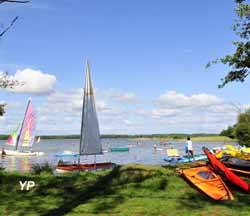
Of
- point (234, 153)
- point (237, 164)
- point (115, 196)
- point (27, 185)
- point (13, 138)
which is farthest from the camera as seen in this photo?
point (13, 138)

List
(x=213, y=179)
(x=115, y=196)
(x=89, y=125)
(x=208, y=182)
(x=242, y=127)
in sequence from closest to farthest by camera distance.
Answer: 1. (x=115, y=196)
2. (x=208, y=182)
3. (x=213, y=179)
4. (x=89, y=125)
5. (x=242, y=127)

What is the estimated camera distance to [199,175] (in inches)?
453

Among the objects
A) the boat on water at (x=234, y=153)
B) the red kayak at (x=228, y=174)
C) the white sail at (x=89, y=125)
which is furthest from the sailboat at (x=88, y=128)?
the red kayak at (x=228, y=174)

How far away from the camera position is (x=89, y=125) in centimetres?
2466

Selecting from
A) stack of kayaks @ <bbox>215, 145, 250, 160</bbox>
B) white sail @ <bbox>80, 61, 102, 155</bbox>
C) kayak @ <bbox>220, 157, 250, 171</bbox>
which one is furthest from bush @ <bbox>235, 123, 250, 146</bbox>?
kayak @ <bbox>220, 157, 250, 171</bbox>

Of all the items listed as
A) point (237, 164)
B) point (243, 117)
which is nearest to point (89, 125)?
point (237, 164)

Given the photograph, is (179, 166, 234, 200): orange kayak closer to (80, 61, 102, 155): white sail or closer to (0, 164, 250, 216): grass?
(0, 164, 250, 216): grass

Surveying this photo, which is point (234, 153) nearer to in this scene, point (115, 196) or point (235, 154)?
point (235, 154)

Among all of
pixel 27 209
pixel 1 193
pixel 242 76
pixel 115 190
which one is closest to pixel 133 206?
pixel 115 190

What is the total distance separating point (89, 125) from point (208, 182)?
14.7m

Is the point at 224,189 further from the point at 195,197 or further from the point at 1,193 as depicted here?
the point at 1,193

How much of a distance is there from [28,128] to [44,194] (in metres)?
40.9

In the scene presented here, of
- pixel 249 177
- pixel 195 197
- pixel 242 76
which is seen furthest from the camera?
pixel 242 76

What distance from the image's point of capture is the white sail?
24.4m
